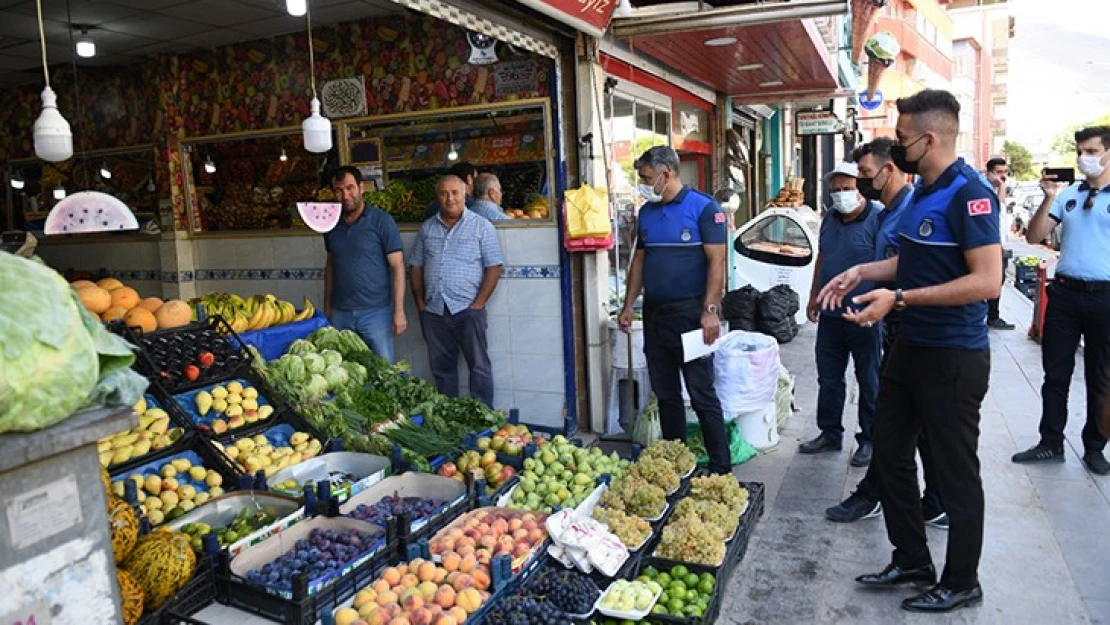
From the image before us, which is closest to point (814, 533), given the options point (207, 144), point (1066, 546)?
point (1066, 546)

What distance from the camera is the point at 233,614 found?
9.89 ft

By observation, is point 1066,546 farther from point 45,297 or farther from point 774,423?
point 45,297

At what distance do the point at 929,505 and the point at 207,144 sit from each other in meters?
6.77

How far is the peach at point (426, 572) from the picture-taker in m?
3.21

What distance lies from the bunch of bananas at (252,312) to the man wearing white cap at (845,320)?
11.6ft

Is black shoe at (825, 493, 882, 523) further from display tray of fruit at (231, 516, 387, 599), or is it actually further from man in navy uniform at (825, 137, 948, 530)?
display tray of fruit at (231, 516, 387, 599)

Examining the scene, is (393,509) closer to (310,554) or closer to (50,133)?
(310,554)

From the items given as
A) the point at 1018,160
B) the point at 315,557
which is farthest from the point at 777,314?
the point at 1018,160

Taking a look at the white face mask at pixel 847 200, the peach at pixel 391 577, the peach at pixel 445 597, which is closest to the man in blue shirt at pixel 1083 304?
the white face mask at pixel 847 200

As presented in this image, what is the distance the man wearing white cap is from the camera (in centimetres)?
509

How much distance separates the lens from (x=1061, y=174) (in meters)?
5.89

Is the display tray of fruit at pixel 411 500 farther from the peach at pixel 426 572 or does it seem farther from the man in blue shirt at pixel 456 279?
the man in blue shirt at pixel 456 279

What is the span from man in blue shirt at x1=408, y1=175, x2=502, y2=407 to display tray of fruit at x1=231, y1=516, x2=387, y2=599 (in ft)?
8.25

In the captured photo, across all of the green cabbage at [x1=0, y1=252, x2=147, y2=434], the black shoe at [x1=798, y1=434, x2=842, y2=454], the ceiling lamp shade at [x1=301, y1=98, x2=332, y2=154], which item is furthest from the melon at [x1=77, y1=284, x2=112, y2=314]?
the black shoe at [x1=798, y1=434, x2=842, y2=454]
